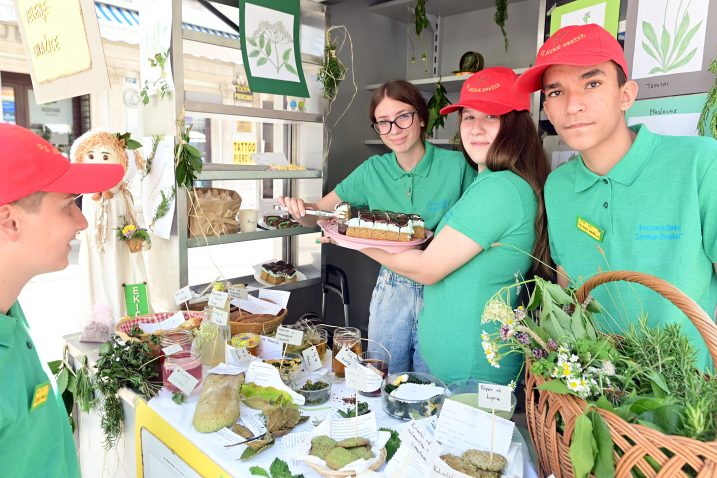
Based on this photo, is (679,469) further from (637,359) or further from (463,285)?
(463,285)

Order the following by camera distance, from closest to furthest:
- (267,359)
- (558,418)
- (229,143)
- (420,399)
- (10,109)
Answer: (558,418) < (420,399) < (267,359) < (229,143) < (10,109)

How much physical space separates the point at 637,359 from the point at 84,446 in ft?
6.89

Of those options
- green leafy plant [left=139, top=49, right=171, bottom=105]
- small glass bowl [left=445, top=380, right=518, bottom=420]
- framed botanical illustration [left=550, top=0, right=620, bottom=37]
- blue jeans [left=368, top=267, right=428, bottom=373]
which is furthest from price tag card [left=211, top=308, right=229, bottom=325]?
framed botanical illustration [left=550, top=0, right=620, bottom=37]

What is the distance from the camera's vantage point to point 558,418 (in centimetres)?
105

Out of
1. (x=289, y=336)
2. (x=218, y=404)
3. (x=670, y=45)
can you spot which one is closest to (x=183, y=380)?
(x=218, y=404)

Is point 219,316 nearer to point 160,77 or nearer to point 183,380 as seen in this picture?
point 183,380

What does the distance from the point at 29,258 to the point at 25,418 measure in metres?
0.35

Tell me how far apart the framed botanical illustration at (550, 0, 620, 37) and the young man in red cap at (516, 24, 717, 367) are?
0.80 meters

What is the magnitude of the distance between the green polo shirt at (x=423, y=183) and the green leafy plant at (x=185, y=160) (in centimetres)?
85

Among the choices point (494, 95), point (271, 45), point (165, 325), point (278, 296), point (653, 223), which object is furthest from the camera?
point (271, 45)

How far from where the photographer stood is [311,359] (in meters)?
1.73

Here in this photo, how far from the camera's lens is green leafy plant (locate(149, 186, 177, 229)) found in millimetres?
Result: 2332

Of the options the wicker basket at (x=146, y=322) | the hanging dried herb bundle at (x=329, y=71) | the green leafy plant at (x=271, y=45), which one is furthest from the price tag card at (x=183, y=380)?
the hanging dried herb bundle at (x=329, y=71)

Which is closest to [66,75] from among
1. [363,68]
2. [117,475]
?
[117,475]
